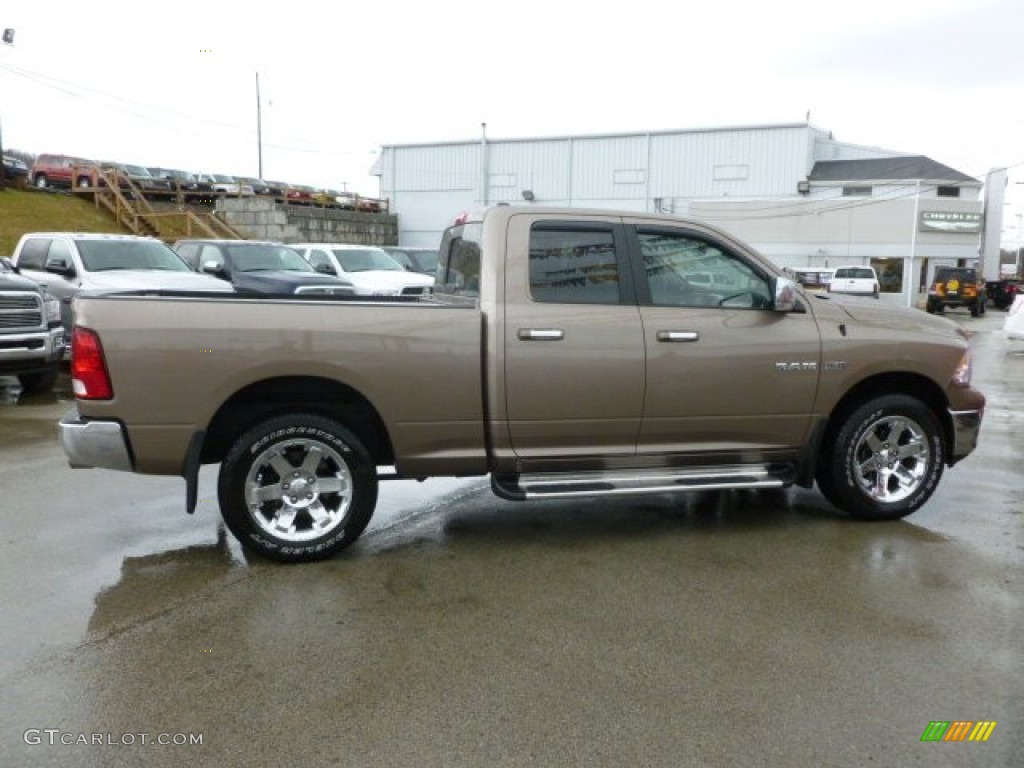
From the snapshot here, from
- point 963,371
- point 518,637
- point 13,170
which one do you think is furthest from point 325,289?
point 13,170

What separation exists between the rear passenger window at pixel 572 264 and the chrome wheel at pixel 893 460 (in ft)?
6.51

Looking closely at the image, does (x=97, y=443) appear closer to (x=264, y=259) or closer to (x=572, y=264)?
(x=572, y=264)

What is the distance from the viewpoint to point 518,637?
4.08 metres

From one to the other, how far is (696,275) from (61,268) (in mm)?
9911

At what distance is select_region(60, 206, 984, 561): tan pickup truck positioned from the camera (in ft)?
15.7

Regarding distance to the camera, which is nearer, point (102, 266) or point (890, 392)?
point (890, 392)

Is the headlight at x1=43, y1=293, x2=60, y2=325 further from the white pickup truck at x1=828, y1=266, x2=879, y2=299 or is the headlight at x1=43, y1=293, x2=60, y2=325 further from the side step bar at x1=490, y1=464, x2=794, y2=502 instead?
the white pickup truck at x1=828, y1=266, x2=879, y2=299

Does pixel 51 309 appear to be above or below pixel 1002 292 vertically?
above

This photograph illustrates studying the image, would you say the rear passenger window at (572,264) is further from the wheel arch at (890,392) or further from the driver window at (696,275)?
the wheel arch at (890,392)

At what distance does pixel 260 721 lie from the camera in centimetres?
332

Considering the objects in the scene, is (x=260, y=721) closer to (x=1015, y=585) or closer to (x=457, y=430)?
(x=457, y=430)

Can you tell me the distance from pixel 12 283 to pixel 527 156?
4412 cm

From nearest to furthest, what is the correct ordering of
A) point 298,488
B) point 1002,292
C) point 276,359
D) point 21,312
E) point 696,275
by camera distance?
point 276,359, point 298,488, point 696,275, point 21,312, point 1002,292

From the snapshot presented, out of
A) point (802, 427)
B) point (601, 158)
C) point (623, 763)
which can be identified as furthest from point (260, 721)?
point (601, 158)
